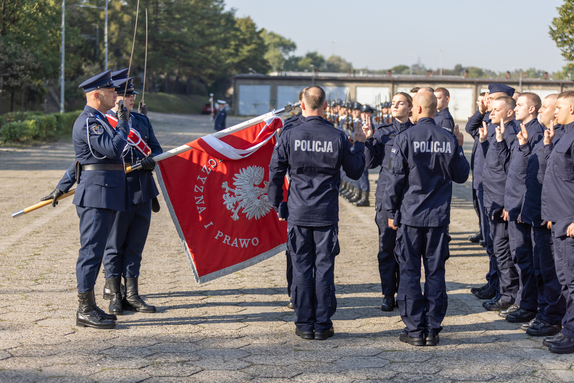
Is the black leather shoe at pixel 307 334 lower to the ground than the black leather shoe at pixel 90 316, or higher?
lower

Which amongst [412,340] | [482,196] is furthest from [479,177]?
[412,340]

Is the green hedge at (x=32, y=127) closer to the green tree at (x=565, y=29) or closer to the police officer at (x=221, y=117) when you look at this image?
the police officer at (x=221, y=117)

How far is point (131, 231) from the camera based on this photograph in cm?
572

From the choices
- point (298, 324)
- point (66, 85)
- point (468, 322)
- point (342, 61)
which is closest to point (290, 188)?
point (298, 324)

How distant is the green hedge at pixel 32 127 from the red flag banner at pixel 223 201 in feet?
66.5

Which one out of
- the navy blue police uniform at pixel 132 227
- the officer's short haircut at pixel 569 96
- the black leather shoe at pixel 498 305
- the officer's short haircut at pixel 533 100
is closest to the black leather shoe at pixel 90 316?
the navy blue police uniform at pixel 132 227

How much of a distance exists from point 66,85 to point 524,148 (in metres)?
50.0

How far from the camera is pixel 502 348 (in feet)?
15.5

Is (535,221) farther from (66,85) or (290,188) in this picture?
(66,85)

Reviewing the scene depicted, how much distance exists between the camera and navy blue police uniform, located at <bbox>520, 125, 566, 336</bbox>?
5.09 meters

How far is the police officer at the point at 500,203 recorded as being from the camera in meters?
5.80

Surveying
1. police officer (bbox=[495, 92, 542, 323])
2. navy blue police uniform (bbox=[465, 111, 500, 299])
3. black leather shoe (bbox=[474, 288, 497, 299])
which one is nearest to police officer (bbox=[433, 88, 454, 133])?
navy blue police uniform (bbox=[465, 111, 500, 299])

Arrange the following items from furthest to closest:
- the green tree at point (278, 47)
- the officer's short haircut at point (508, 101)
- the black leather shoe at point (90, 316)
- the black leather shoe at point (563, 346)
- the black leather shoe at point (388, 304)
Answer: the green tree at point (278, 47) < the officer's short haircut at point (508, 101) < the black leather shoe at point (388, 304) < the black leather shoe at point (90, 316) < the black leather shoe at point (563, 346)

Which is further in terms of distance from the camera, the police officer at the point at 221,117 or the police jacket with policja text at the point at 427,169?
the police officer at the point at 221,117
